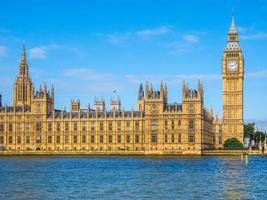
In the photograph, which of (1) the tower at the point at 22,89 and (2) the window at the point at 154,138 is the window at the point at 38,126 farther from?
(2) the window at the point at 154,138

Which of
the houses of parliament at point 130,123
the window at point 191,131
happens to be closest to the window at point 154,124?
the houses of parliament at point 130,123

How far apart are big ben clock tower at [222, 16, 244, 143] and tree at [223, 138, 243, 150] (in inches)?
317

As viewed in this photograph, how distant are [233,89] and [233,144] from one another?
20.8 metres

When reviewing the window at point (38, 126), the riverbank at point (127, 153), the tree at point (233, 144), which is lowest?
the riverbank at point (127, 153)

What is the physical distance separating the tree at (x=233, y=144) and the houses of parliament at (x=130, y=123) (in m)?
4.99

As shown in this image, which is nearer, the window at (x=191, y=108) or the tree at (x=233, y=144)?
the window at (x=191, y=108)

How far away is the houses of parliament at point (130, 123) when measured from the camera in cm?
15912

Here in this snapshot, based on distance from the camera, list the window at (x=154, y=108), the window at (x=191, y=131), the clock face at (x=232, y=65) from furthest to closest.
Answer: the clock face at (x=232, y=65) → the window at (x=154, y=108) → the window at (x=191, y=131)

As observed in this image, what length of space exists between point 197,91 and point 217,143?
3392 cm

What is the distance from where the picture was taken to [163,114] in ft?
527

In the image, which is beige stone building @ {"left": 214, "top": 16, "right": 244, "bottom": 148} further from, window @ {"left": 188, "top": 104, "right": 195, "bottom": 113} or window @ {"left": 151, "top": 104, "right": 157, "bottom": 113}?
window @ {"left": 151, "top": 104, "right": 157, "bottom": 113}

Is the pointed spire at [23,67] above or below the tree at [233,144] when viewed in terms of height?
above

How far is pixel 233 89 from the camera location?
612 ft

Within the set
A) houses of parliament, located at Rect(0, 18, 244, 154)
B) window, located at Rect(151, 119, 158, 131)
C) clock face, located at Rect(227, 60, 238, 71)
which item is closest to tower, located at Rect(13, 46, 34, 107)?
houses of parliament, located at Rect(0, 18, 244, 154)
